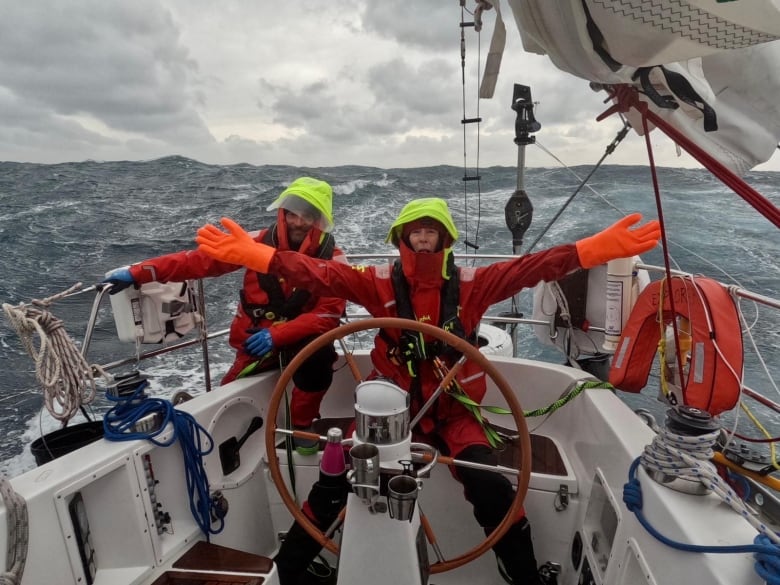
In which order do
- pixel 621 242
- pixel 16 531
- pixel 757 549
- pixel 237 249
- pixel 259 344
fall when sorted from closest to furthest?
pixel 757 549
pixel 16 531
pixel 621 242
pixel 237 249
pixel 259 344

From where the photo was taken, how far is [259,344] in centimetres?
214

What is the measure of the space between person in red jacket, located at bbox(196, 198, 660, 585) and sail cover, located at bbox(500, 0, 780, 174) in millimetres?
604

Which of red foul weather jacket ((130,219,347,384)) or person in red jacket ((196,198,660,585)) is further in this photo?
red foul weather jacket ((130,219,347,384))

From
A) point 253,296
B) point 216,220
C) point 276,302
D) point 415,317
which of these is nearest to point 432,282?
point 415,317

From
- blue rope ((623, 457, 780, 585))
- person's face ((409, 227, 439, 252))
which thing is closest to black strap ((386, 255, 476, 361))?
person's face ((409, 227, 439, 252))

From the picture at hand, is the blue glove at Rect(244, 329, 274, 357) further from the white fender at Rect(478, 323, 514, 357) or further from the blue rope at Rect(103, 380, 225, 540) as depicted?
the white fender at Rect(478, 323, 514, 357)

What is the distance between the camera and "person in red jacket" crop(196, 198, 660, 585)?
1.85m

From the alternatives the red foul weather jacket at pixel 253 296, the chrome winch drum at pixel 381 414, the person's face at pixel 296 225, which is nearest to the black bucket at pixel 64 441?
the red foul weather jacket at pixel 253 296

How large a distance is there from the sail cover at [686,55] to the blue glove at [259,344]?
4.96ft

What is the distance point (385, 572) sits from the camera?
4.00 ft

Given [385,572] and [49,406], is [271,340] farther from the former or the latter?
[385,572]

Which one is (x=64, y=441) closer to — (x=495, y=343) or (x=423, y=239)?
(x=423, y=239)

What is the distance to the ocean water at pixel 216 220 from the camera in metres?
4.98

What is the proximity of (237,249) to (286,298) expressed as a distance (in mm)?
431
